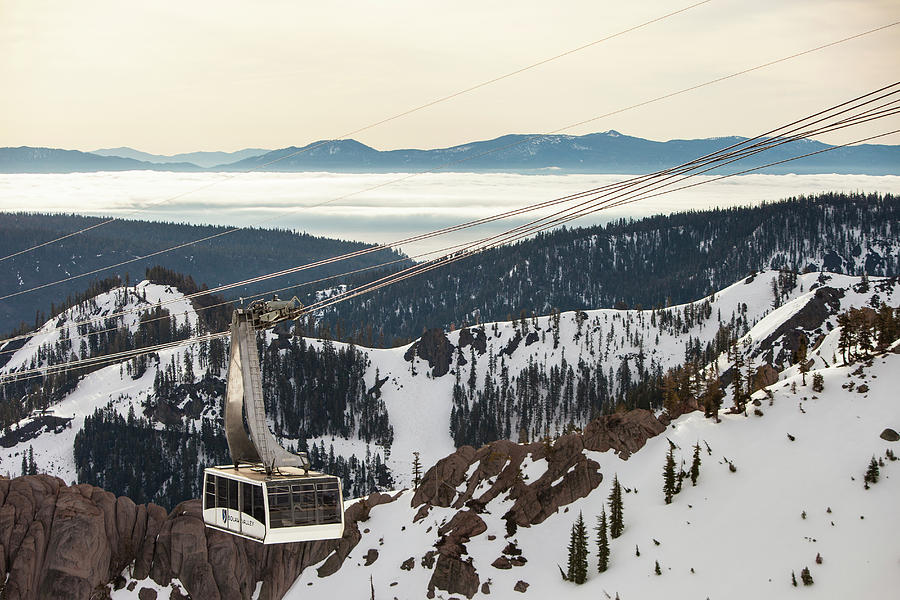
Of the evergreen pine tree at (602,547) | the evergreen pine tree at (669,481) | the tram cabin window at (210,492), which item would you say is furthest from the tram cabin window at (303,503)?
the evergreen pine tree at (669,481)

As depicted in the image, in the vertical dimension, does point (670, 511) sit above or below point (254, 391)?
below

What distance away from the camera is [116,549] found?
120688 millimetres

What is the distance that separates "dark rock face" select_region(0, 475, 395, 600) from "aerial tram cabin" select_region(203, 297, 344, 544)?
52.7m

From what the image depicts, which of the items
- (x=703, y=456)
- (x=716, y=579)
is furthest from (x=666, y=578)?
(x=703, y=456)

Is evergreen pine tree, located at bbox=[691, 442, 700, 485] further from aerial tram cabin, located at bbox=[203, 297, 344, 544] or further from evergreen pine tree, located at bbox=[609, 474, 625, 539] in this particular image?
aerial tram cabin, located at bbox=[203, 297, 344, 544]

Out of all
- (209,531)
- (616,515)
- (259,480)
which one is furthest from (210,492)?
(209,531)

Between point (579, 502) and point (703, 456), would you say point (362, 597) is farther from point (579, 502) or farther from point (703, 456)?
point (703, 456)

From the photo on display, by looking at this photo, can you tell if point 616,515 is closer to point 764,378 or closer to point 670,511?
point 670,511

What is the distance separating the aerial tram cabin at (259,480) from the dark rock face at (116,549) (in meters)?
52.7

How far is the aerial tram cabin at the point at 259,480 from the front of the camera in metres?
62.4

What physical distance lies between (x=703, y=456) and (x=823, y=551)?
21.4 meters

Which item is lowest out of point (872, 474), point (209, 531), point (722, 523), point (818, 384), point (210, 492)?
point (209, 531)

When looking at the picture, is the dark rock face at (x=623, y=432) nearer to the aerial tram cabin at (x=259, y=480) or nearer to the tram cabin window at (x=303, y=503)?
the aerial tram cabin at (x=259, y=480)

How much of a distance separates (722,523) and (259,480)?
60200 mm
